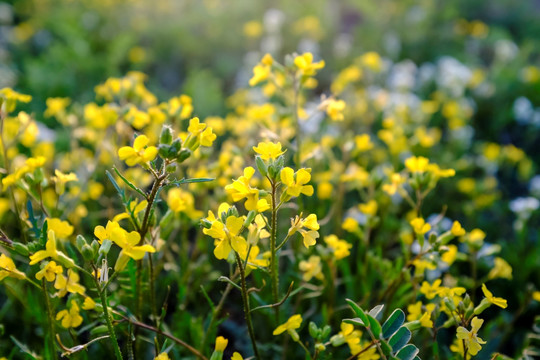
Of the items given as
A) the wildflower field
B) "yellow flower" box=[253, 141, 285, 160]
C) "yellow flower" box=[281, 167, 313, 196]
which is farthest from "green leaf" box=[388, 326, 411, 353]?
"yellow flower" box=[253, 141, 285, 160]

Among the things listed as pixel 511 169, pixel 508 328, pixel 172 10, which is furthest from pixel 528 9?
pixel 508 328

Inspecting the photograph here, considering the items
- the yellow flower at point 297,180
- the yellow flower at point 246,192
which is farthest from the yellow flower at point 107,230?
the yellow flower at point 297,180

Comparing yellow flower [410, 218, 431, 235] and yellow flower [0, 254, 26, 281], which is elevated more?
yellow flower [0, 254, 26, 281]

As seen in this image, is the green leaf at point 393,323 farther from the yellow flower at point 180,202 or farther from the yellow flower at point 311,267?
the yellow flower at point 180,202

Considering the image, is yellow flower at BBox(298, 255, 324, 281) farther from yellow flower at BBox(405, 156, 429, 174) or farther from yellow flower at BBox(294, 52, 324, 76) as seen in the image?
yellow flower at BBox(294, 52, 324, 76)

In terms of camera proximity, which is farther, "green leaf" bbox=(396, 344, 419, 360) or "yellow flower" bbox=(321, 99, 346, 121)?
"yellow flower" bbox=(321, 99, 346, 121)

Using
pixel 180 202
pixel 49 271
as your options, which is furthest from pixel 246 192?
pixel 49 271
